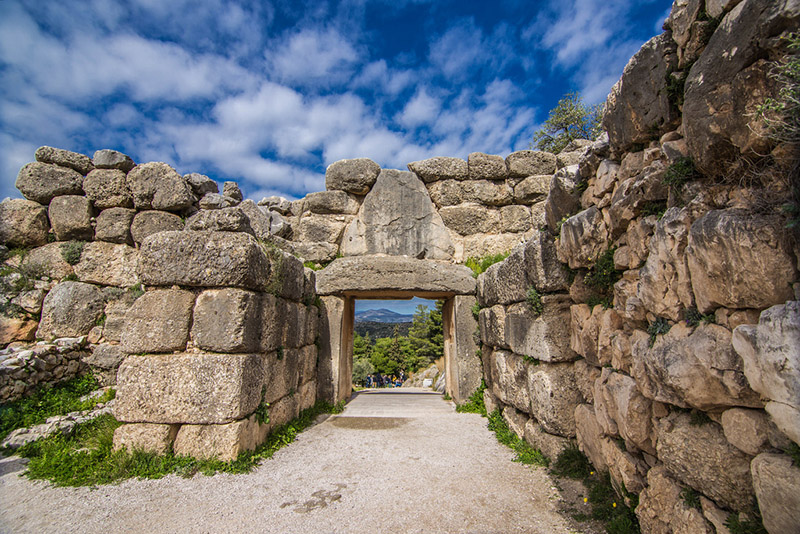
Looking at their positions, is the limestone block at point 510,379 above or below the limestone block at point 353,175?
below

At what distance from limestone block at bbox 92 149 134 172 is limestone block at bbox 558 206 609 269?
701 centimetres

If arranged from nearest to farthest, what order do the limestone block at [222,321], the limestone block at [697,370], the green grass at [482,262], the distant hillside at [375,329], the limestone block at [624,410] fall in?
the limestone block at [697,370]
the limestone block at [624,410]
the limestone block at [222,321]
the green grass at [482,262]
the distant hillside at [375,329]

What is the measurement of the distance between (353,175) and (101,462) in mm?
5841

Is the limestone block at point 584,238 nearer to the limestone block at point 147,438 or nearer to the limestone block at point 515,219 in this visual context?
the limestone block at point 515,219

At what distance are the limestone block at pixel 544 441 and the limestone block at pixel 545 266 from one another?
1566mm

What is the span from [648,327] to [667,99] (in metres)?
1.47

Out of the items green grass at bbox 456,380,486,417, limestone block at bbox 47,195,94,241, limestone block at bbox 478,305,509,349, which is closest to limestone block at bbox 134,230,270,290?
limestone block at bbox 47,195,94,241

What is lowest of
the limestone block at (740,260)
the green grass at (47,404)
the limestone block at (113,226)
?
the green grass at (47,404)

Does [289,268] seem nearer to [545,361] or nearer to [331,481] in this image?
[331,481]

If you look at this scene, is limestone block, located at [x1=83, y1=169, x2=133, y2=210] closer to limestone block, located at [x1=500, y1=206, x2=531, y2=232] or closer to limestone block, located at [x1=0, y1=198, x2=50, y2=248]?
limestone block, located at [x1=0, y1=198, x2=50, y2=248]

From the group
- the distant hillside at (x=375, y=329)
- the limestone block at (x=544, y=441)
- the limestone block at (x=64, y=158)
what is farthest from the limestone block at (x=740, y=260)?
the distant hillside at (x=375, y=329)

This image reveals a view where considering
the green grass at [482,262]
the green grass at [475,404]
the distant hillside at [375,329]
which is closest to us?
the green grass at [475,404]

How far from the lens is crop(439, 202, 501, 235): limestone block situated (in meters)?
7.94

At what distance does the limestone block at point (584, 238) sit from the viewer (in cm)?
333
